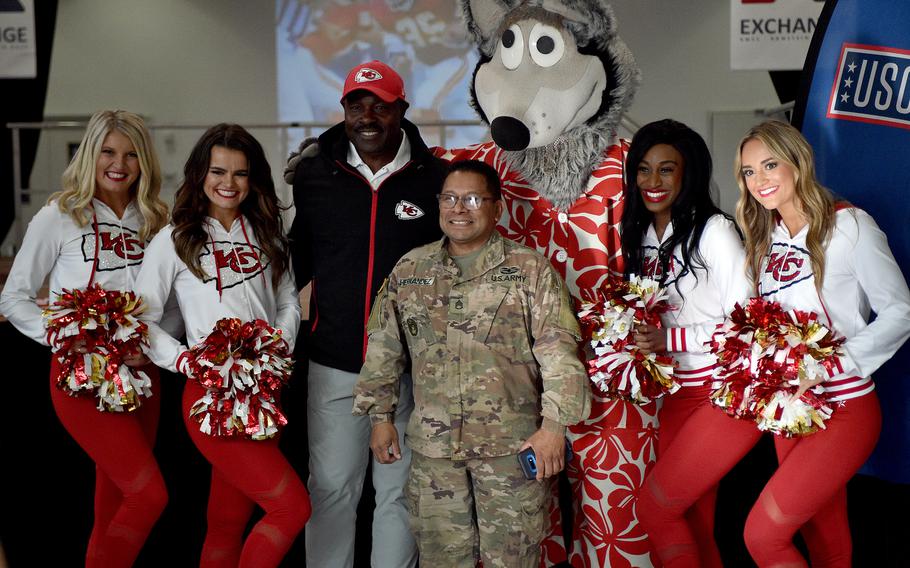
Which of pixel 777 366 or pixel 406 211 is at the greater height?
pixel 406 211

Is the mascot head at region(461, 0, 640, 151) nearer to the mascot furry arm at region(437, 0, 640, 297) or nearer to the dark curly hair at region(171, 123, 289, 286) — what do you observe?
the mascot furry arm at region(437, 0, 640, 297)

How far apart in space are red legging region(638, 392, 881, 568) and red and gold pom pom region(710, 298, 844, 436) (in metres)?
0.09

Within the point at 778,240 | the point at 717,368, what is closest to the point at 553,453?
the point at 717,368

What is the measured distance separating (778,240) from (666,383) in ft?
1.65

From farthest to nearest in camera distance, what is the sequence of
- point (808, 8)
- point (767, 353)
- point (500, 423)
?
1. point (808, 8)
2. point (500, 423)
3. point (767, 353)

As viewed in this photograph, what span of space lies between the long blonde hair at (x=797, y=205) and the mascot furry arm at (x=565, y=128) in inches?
16.0

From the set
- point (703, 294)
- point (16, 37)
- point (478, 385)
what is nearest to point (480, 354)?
point (478, 385)

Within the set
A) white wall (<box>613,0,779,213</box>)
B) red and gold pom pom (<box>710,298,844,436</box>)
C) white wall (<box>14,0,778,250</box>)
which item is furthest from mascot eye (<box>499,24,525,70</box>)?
white wall (<box>613,0,779,213</box>)

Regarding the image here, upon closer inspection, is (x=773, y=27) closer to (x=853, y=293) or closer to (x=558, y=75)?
(x=558, y=75)

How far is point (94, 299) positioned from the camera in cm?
247

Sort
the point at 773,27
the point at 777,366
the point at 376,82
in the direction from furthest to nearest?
the point at 773,27
the point at 376,82
the point at 777,366

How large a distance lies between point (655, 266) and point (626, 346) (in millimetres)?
297

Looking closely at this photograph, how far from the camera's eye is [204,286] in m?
2.52

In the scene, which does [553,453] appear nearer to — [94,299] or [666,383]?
[666,383]
